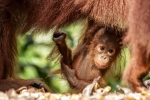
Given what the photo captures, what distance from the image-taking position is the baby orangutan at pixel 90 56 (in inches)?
103

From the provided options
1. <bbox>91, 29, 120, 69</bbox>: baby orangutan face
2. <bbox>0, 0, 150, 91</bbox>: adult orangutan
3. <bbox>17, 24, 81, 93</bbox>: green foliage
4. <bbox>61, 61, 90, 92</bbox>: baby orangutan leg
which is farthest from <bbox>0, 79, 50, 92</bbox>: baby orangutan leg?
<bbox>17, 24, 81, 93</bbox>: green foliage

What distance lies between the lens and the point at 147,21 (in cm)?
191

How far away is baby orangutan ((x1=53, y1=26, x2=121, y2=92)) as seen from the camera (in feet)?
8.54

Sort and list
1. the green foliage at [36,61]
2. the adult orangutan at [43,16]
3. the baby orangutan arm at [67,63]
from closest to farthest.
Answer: the adult orangutan at [43,16], the baby orangutan arm at [67,63], the green foliage at [36,61]

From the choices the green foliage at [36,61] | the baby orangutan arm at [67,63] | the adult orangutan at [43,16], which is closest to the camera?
the adult orangutan at [43,16]

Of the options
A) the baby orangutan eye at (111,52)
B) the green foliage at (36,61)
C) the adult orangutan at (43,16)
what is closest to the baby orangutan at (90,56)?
the baby orangutan eye at (111,52)

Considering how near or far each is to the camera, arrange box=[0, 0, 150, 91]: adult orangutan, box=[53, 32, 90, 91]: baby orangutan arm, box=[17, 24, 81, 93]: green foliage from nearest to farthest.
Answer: box=[0, 0, 150, 91]: adult orangutan → box=[53, 32, 90, 91]: baby orangutan arm → box=[17, 24, 81, 93]: green foliage

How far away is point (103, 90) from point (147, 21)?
354mm

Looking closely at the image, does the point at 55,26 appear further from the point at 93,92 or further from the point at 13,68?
the point at 93,92

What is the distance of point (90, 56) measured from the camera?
2.69 metres

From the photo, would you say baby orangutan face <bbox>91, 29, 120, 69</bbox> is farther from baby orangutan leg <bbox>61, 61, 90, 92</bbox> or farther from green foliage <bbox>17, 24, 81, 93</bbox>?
green foliage <bbox>17, 24, 81, 93</bbox>

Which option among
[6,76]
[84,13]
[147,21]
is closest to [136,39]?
[147,21]

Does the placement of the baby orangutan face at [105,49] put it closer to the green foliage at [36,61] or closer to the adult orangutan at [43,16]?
the adult orangutan at [43,16]

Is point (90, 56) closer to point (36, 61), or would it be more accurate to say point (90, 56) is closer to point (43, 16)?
point (43, 16)
